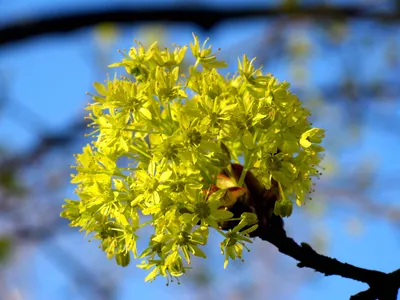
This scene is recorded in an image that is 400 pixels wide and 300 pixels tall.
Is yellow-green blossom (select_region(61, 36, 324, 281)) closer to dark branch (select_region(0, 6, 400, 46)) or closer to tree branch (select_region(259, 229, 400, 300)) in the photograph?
tree branch (select_region(259, 229, 400, 300))

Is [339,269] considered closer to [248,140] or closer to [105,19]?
[248,140]

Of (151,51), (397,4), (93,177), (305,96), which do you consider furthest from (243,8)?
(305,96)

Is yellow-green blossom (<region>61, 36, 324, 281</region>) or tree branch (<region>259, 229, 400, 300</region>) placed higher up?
yellow-green blossom (<region>61, 36, 324, 281</region>)

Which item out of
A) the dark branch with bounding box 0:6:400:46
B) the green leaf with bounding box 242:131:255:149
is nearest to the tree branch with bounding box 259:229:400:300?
the green leaf with bounding box 242:131:255:149

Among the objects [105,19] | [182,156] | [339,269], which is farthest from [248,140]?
[105,19]

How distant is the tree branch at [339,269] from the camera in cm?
123

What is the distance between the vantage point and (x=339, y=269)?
1.36 meters

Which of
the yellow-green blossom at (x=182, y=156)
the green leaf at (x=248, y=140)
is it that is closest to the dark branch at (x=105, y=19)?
the yellow-green blossom at (x=182, y=156)

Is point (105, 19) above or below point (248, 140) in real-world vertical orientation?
above

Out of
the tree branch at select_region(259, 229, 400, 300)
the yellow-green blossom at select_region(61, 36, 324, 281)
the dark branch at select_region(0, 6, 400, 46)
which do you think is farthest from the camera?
the dark branch at select_region(0, 6, 400, 46)

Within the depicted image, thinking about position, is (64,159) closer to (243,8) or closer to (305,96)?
(305,96)

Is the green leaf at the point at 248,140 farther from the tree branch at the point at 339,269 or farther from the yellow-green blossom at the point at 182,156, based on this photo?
the tree branch at the point at 339,269

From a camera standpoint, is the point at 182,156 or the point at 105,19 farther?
the point at 105,19

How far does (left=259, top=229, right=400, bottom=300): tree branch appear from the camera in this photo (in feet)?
4.03
